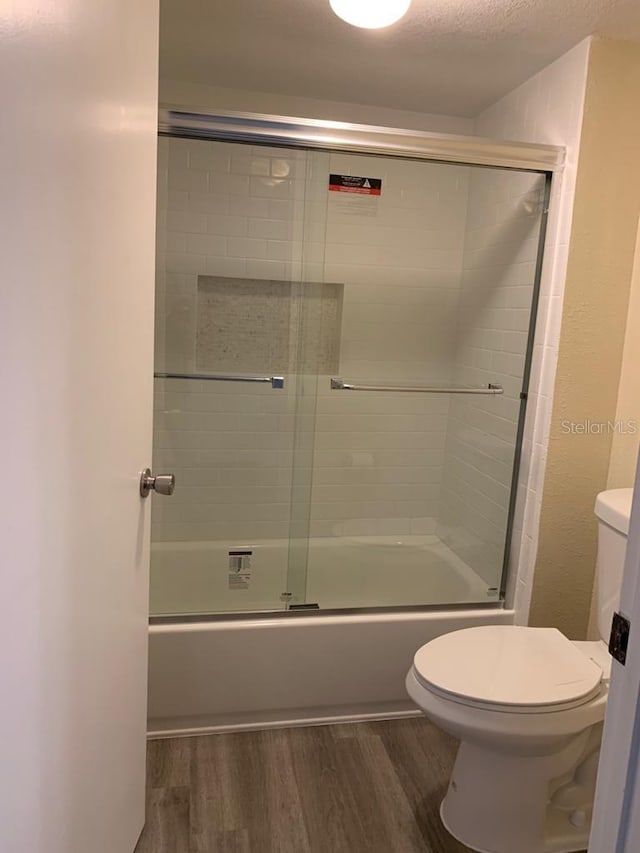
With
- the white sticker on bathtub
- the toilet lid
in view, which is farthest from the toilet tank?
the white sticker on bathtub

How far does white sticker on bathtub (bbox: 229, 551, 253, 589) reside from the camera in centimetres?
226

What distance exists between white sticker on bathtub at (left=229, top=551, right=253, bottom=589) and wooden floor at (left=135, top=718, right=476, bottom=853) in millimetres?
479

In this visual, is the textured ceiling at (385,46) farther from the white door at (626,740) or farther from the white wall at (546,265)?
the white door at (626,740)

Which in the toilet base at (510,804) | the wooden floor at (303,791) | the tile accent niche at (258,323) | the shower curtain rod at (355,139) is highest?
the shower curtain rod at (355,139)

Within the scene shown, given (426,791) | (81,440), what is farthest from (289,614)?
(81,440)

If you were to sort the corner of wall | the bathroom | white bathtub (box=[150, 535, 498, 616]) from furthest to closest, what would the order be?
white bathtub (box=[150, 535, 498, 616])
the corner of wall
the bathroom

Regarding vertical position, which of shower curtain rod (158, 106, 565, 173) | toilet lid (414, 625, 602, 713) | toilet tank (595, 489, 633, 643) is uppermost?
shower curtain rod (158, 106, 565, 173)

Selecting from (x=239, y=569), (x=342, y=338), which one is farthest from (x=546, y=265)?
(x=239, y=569)

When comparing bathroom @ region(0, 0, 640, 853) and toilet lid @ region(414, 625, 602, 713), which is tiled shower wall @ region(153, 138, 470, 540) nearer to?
bathroom @ region(0, 0, 640, 853)

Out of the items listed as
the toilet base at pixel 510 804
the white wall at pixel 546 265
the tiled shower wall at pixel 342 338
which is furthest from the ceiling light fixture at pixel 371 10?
the toilet base at pixel 510 804

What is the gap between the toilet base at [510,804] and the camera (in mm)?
1587

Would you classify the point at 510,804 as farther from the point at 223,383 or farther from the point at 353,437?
the point at 223,383

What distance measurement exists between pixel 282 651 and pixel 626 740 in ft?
4.68

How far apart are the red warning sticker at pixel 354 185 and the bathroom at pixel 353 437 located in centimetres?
1
